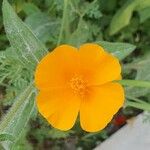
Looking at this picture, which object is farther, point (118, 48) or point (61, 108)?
point (118, 48)

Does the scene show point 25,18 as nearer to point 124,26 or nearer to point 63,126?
point 124,26

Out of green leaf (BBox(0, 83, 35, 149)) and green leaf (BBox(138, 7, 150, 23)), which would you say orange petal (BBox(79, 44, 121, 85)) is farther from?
green leaf (BBox(138, 7, 150, 23))

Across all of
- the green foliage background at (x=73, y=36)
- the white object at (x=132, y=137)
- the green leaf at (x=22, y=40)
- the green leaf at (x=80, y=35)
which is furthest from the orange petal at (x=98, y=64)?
the white object at (x=132, y=137)

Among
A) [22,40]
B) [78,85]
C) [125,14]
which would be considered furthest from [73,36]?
[78,85]

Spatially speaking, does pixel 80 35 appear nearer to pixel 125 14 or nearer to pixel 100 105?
pixel 125 14

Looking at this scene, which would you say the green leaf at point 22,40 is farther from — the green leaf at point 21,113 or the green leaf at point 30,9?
the green leaf at point 30,9

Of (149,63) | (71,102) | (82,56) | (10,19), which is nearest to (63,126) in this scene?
(71,102)

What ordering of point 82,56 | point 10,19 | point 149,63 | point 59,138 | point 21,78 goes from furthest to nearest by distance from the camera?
point 59,138, point 149,63, point 21,78, point 10,19, point 82,56

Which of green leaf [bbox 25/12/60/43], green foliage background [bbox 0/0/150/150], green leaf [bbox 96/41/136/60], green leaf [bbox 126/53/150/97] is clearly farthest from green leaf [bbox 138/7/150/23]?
green leaf [bbox 96/41/136/60]
